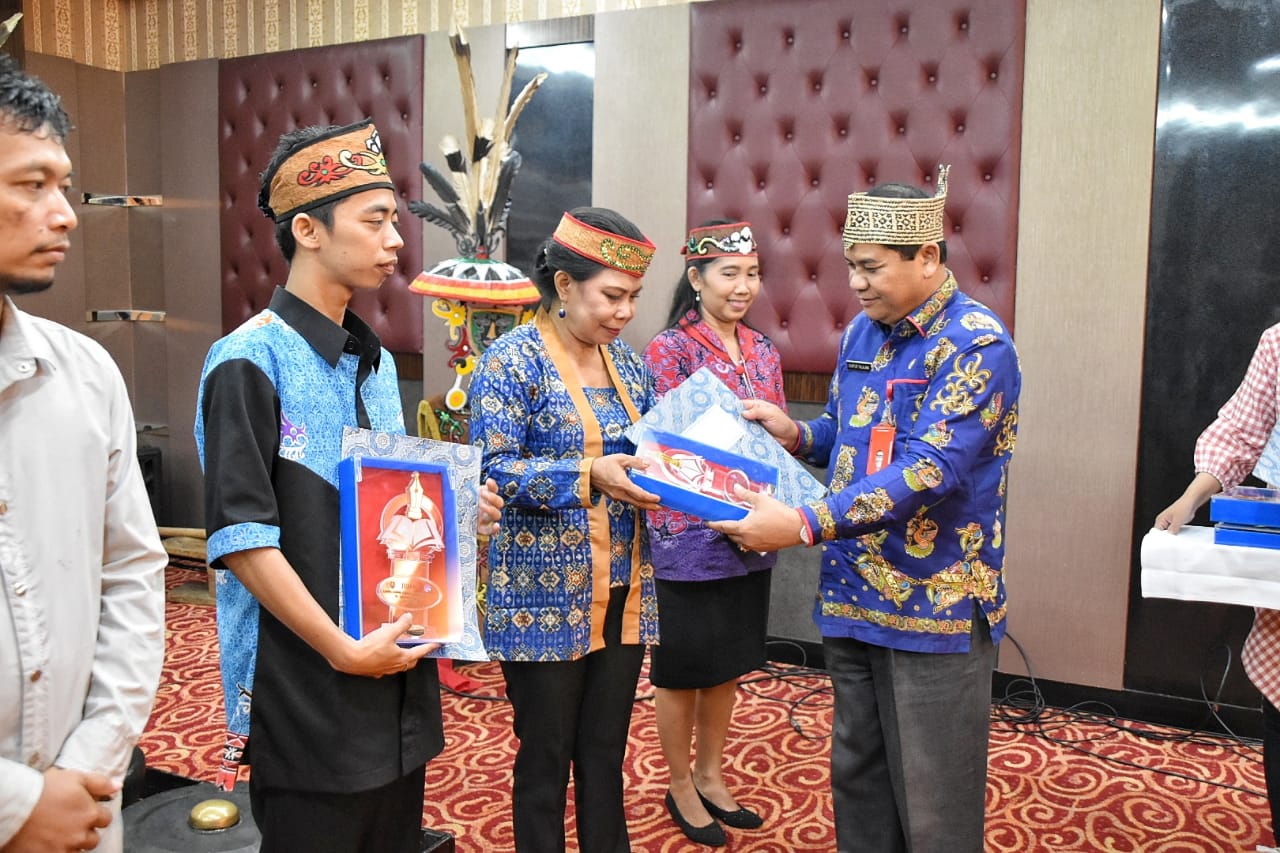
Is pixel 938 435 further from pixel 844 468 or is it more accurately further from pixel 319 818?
pixel 319 818

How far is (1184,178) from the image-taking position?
343 centimetres

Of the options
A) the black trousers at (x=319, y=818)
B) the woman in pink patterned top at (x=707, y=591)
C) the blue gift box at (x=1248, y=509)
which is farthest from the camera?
the woman in pink patterned top at (x=707, y=591)

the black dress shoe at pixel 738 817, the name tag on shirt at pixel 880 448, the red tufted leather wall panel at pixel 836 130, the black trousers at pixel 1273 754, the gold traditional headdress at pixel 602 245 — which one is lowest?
the black dress shoe at pixel 738 817

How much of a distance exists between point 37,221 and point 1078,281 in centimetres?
328

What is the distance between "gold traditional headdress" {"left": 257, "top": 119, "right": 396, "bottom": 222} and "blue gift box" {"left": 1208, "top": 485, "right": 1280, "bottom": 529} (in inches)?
68.9

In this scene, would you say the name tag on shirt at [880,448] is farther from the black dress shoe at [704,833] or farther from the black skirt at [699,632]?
the black dress shoe at [704,833]

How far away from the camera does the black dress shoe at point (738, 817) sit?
2816 mm

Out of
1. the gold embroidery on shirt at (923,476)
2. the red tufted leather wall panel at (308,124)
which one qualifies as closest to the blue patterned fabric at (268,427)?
the gold embroidery on shirt at (923,476)

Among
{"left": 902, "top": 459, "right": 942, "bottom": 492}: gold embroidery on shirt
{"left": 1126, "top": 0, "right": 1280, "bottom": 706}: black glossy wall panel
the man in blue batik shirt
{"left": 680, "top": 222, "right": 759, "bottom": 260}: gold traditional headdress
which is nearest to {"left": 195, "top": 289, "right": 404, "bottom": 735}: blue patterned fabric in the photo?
the man in blue batik shirt

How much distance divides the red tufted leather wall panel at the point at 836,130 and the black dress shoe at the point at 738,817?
180cm

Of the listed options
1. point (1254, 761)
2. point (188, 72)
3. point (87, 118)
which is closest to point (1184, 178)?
point (1254, 761)

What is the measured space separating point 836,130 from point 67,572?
11.0 feet

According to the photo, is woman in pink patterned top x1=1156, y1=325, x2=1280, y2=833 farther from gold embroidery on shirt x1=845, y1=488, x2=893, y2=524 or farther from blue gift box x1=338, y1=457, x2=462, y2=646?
blue gift box x1=338, y1=457, x2=462, y2=646

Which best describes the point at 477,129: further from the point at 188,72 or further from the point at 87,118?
the point at 87,118
